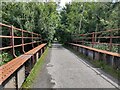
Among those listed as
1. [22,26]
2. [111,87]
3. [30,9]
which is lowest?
[111,87]

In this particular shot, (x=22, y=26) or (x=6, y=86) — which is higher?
(x=22, y=26)

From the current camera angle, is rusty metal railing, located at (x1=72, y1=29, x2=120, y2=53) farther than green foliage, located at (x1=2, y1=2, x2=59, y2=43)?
No

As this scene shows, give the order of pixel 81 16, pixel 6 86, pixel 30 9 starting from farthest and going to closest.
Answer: pixel 81 16 < pixel 30 9 < pixel 6 86

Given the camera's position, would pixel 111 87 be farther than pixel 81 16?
No

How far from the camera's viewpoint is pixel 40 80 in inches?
251

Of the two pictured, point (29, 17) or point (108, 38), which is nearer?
point (108, 38)

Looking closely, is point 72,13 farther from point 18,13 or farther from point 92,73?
point 92,73

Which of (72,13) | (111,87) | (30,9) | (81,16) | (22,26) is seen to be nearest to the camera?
(111,87)

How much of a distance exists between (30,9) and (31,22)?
171 cm

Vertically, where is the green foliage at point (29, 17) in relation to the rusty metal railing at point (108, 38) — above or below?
above

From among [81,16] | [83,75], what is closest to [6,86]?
[83,75]

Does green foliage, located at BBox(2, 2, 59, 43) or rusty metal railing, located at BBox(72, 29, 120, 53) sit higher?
green foliage, located at BBox(2, 2, 59, 43)

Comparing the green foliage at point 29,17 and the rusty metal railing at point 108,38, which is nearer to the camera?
the rusty metal railing at point 108,38

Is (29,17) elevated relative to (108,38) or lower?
elevated
